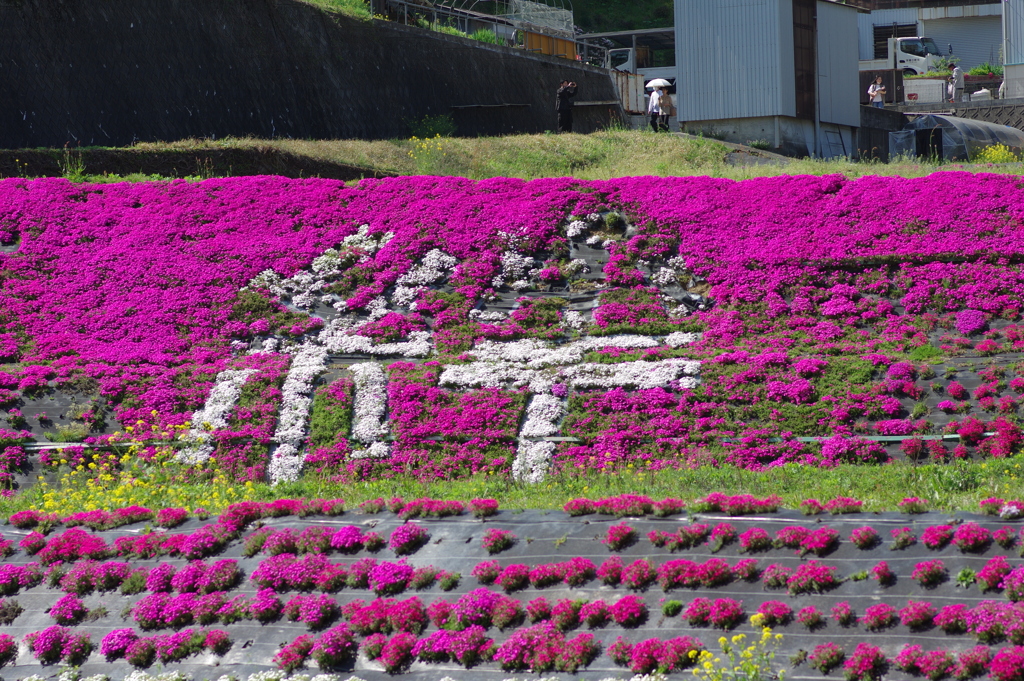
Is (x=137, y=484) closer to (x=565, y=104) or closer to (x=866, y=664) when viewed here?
(x=866, y=664)

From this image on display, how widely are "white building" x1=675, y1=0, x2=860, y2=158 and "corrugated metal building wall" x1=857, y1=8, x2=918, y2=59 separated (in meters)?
28.0

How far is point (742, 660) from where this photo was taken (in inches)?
316

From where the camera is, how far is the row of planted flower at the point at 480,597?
8.32 m

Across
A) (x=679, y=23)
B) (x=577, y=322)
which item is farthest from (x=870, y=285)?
(x=679, y=23)

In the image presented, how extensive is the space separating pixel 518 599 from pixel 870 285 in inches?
421

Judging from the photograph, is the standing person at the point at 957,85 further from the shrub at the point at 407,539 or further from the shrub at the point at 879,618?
the shrub at the point at 879,618

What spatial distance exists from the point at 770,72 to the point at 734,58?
1.42m

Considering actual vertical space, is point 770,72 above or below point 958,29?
below

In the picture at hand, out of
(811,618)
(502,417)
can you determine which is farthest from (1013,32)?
(811,618)

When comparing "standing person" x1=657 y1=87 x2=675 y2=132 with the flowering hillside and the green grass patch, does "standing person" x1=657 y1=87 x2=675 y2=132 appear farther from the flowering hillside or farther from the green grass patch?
the green grass patch

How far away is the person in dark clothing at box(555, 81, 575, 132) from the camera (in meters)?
32.9

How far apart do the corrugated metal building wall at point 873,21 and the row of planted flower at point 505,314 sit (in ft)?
149

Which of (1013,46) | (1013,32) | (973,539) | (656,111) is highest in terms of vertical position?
(1013,32)

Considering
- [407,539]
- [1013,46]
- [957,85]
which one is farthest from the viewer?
[957,85]
